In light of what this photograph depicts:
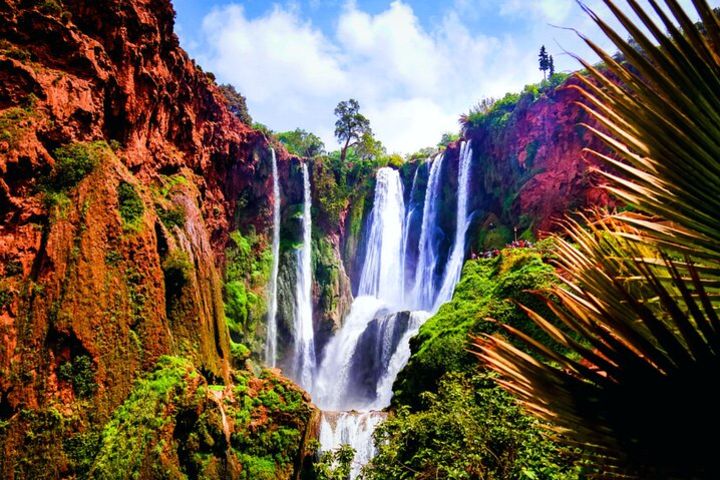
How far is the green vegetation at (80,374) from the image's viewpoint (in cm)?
827

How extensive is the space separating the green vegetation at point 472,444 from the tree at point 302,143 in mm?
40141

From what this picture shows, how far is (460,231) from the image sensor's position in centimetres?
2881

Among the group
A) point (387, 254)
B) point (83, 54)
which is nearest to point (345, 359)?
point (387, 254)

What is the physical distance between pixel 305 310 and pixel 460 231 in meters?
12.4

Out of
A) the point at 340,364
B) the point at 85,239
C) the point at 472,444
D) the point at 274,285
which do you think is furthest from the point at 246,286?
the point at 472,444

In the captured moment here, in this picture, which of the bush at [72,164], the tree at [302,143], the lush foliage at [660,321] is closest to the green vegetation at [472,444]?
the lush foliage at [660,321]

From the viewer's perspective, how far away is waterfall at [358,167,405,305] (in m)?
32.2

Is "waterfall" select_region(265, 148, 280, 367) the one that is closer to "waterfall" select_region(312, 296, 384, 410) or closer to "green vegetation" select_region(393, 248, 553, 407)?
"waterfall" select_region(312, 296, 384, 410)

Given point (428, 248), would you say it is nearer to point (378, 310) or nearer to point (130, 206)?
point (378, 310)

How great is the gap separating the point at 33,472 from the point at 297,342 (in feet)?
64.0

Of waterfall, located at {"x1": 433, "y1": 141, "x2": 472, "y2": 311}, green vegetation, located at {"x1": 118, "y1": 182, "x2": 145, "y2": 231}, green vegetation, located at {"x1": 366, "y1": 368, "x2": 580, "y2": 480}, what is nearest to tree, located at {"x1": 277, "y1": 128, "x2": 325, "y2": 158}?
waterfall, located at {"x1": 433, "y1": 141, "x2": 472, "y2": 311}

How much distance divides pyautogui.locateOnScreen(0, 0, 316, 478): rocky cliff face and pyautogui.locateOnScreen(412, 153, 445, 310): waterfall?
1826 cm

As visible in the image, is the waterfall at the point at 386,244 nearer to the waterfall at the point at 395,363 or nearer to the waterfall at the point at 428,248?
the waterfall at the point at 428,248

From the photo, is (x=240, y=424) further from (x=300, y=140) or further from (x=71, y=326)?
(x=300, y=140)
